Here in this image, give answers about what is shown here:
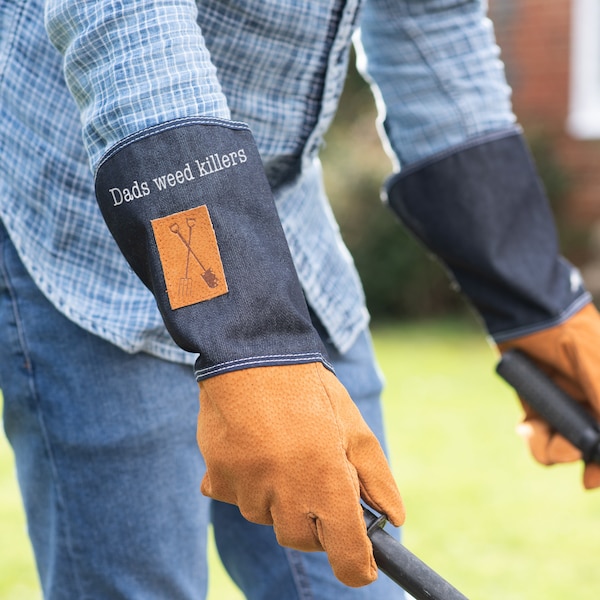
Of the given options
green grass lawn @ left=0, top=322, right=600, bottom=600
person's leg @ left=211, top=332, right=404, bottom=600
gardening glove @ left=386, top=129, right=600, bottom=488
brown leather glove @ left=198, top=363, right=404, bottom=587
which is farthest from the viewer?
green grass lawn @ left=0, top=322, right=600, bottom=600

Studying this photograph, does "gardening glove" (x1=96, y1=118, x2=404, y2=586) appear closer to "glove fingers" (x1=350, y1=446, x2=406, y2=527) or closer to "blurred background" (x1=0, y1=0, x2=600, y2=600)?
"glove fingers" (x1=350, y1=446, x2=406, y2=527)

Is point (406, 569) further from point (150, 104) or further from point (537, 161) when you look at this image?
point (537, 161)

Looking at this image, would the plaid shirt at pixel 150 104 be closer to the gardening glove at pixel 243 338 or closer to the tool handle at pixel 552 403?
the gardening glove at pixel 243 338

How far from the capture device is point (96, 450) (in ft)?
4.36

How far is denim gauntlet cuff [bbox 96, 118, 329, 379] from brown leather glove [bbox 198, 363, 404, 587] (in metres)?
0.03

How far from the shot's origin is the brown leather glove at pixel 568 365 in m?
1.63

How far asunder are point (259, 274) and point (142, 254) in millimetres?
145

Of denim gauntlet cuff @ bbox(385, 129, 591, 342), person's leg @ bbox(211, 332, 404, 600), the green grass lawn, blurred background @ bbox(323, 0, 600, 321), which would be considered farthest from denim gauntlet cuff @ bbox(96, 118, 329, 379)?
blurred background @ bbox(323, 0, 600, 321)

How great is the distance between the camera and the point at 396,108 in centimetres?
173

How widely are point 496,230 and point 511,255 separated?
5 cm

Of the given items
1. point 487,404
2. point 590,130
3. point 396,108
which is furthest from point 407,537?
point 590,130

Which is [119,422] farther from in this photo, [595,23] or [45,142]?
[595,23]

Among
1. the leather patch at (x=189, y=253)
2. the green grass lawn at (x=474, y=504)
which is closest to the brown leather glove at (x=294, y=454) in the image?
the leather patch at (x=189, y=253)

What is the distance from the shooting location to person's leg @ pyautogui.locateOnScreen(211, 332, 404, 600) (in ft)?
5.03
